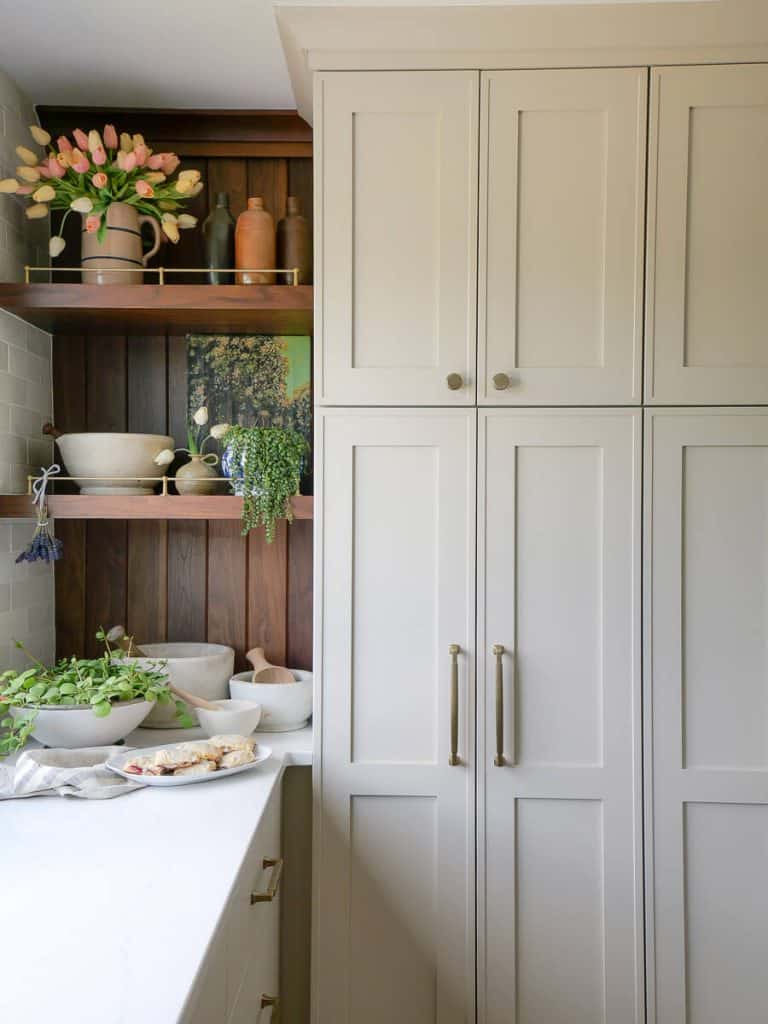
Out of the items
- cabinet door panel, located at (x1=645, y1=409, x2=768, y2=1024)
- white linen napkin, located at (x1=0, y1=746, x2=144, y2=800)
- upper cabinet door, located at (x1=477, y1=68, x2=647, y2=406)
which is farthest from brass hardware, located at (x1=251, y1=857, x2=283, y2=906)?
upper cabinet door, located at (x1=477, y1=68, x2=647, y2=406)

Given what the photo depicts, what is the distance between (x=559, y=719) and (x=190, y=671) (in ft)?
2.99

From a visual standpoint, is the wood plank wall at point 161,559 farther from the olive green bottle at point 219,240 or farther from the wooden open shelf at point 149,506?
the wooden open shelf at point 149,506

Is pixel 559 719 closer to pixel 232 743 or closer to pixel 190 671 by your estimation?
pixel 232 743

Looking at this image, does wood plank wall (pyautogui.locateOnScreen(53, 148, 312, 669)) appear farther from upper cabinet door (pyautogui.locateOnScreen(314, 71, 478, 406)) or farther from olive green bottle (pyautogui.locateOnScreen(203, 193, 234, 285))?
upper cabinet door (pyautogui.locateOnScreen(314, 71, 478, 406))

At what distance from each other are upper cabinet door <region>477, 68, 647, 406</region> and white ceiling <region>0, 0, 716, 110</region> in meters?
0.19

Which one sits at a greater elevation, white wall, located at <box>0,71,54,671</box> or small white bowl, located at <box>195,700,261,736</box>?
white wall, located at <box>0,71,54,671</box>

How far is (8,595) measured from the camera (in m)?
1.93

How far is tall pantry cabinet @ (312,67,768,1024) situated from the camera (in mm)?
1697

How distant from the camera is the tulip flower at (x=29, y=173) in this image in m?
1.80

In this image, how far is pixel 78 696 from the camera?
169 centimetres

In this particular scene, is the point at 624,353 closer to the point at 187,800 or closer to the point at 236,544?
the point at 236,544

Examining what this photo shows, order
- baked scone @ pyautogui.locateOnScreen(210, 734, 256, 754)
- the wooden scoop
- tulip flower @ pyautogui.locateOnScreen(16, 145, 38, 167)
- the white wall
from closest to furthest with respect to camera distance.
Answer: baked scone @ pyautogui.locateOnScreen(210, 734, 256, 754) → tulip flower @ pyautogui.locateOnScreen(16, 145, 38, 167) → the white wall → the wooden scoop

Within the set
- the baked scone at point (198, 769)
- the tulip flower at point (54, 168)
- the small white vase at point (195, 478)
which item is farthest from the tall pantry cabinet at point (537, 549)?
the tulip flower at point (54, 168)

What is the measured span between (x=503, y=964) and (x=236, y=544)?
4.01 feet
